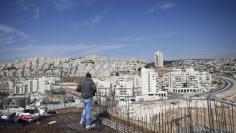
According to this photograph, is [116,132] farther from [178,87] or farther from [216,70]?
[216,70]

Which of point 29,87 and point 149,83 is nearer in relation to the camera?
point 149,83

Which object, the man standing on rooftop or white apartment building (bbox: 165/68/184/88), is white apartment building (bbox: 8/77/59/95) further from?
the man standing on rooftop

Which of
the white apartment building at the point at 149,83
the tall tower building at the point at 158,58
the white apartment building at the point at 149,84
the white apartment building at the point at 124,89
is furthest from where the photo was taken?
the tall tower building at the point at 158,58

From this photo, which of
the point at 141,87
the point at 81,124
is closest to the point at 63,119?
the point at 81,124

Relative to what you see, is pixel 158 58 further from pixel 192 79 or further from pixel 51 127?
pixel 51 127

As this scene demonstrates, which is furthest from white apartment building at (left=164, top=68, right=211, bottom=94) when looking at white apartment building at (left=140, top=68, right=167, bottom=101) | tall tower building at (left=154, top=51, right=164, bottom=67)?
tall tower building at (left=154, top=51, right=164, bottom=67)

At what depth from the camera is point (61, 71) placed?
129 metres

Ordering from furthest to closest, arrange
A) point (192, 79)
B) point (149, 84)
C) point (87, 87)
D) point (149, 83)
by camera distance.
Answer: point (192, 79)
point (149, 84)
point (149, 83)
point (87, 87)

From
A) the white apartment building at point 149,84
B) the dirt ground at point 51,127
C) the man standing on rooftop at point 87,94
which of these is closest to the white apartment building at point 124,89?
the white apartment building at point 149,84

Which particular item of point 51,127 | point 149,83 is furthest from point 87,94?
point 149,83

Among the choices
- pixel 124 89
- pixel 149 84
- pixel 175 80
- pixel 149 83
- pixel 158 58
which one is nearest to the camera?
pixel 124 89

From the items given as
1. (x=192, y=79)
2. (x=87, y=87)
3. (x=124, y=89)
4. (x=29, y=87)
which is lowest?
(x=29, y=87)

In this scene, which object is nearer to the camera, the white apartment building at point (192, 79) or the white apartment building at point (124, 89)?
the white apartment building at point (124, 89)

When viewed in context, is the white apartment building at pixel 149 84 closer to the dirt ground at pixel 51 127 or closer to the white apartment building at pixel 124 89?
the white apartment building at pixel 124 89
